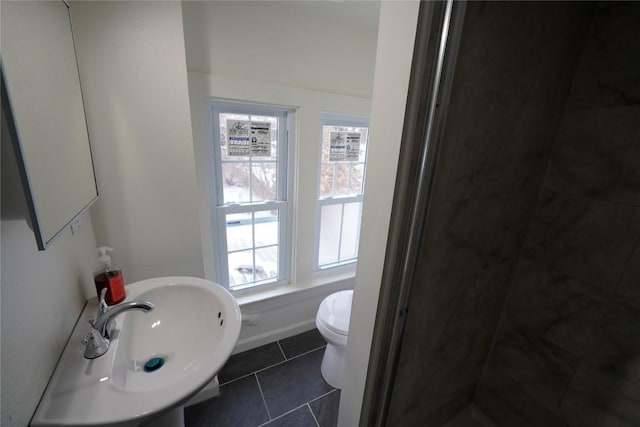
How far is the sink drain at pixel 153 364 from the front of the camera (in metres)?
0.87

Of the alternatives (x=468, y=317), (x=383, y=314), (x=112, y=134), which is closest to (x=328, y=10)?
(x=112, y=134)

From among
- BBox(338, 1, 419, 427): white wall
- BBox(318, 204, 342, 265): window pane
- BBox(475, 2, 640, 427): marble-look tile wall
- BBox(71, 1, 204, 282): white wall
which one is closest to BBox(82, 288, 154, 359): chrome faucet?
BBox(71, 1, 204, 282): white wall

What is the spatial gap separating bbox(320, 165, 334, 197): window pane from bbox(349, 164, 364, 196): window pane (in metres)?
0.20

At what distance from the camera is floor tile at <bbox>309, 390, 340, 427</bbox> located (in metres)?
1.37

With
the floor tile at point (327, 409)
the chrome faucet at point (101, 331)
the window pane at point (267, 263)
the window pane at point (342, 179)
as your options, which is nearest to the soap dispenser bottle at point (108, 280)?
the chrome faucet at point (101, 331)

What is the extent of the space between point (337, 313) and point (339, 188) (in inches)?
36.7

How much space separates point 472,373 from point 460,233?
35.8 inches

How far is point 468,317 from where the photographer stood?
101cm

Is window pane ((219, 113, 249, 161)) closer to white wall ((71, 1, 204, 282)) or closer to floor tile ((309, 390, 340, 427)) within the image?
white wall ((71, 1, 204, 282))

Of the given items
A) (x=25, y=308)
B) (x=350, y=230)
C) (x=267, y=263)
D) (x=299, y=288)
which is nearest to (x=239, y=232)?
(x=267, y=263)

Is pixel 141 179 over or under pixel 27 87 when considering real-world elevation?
under

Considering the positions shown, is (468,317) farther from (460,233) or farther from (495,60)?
(495,60)

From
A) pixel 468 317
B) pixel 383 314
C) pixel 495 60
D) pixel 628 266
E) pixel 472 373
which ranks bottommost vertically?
pixel 472 373

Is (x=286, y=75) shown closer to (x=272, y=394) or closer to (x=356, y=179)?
(x=356, y=179)
